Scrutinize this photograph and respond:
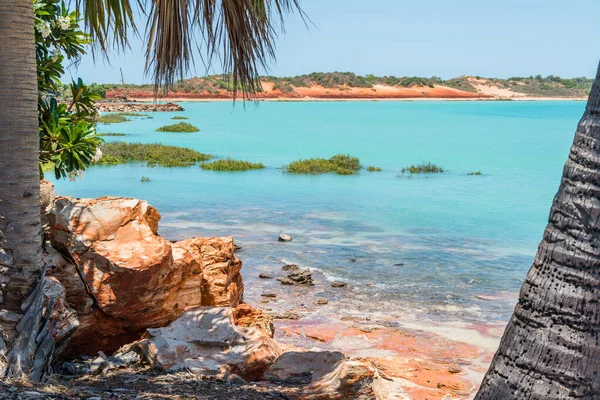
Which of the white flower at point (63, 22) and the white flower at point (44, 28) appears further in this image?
the white flower at point (63, 22)

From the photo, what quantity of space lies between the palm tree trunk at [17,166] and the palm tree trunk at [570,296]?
336 cm

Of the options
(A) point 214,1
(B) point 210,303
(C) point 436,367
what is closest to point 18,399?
(A) point 214,1

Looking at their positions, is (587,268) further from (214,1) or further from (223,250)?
(223,250)

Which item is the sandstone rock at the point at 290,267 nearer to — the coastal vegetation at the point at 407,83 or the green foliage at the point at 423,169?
the green foliage at the point at 423,169

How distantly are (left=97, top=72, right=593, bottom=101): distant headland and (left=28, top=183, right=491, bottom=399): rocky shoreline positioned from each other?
8660cm

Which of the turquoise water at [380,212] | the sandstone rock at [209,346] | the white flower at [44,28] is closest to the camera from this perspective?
the sandstone rock at [209,346]

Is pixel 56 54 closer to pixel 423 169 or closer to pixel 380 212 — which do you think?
pixel 380 212

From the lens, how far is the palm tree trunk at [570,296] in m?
2.69

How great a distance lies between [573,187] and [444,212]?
19.7 m

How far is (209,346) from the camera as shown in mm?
6441

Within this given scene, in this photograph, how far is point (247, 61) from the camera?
4.43m

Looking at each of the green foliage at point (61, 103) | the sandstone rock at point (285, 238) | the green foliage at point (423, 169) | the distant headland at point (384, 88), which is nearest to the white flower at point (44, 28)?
the green foliage at point (61, 103)

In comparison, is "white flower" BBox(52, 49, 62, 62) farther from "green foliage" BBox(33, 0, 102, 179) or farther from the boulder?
the boulder

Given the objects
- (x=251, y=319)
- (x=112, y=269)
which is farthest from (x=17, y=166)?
(x=251, y=319)
